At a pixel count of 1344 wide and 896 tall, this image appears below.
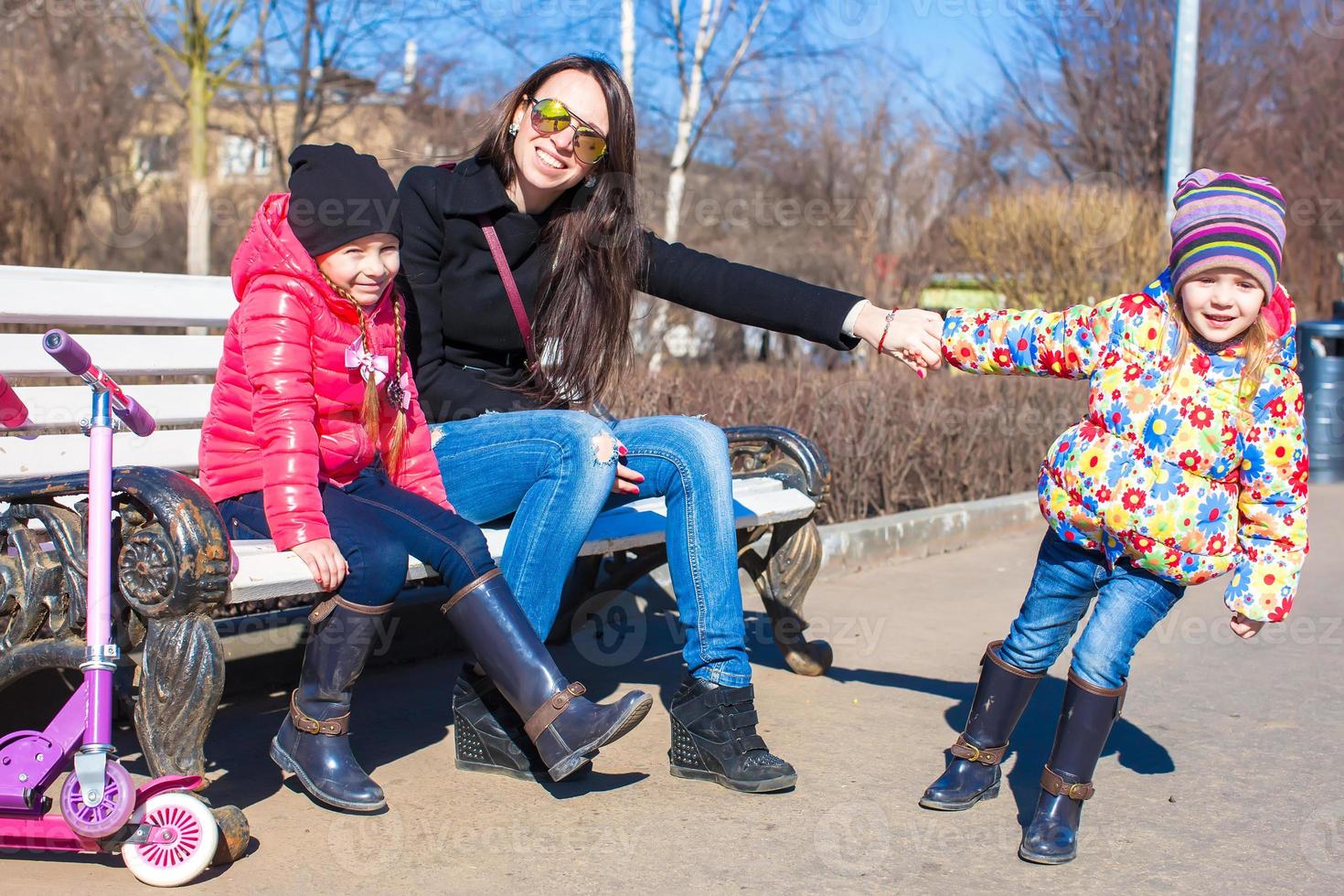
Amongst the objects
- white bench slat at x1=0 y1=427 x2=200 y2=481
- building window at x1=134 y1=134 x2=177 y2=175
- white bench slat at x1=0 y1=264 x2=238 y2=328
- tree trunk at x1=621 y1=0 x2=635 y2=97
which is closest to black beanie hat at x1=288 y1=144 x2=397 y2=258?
white bench slat at x1=0 y1=427 x2=200 y2=481

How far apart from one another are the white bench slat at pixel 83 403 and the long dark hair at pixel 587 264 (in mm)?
990

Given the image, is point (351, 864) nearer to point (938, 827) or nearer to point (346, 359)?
point (346, 359)

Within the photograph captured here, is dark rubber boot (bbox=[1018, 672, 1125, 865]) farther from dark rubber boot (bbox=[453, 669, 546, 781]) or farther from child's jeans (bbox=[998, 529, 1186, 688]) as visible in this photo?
dark rubber boot (bbox=[453, 669, 546, 781])

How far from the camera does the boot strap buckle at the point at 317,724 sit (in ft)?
9.14

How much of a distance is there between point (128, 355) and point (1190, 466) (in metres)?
2.65

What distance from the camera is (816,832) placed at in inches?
111

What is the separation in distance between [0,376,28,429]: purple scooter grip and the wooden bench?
13cm

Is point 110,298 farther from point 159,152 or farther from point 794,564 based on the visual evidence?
point 159,152

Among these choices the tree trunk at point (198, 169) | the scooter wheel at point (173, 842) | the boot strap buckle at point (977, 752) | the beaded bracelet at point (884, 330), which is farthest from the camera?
the tree trunk at point (198, 169)

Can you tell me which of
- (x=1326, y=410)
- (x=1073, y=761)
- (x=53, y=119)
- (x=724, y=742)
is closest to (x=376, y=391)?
(x=724, y=742)

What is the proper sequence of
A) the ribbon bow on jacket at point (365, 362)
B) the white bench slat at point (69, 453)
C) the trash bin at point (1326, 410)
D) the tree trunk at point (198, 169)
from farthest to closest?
the tree trunk at point (198, 169), the trash bin at point (1326, 410), the white bench slat at point (69, 453), the ribbon bow on jacket at point (365, 362)

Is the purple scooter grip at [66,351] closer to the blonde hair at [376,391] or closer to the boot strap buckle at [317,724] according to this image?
the blonde hair at [376,391]

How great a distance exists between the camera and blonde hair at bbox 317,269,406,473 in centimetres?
295

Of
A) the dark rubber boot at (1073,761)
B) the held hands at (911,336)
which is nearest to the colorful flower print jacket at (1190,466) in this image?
the dark rubber boot at (1073,761)
